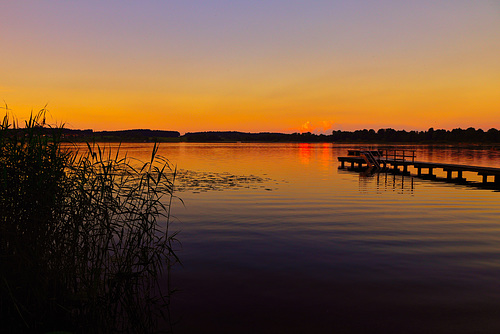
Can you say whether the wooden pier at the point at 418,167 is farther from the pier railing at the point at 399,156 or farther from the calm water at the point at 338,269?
the calm water at the point at 338,269

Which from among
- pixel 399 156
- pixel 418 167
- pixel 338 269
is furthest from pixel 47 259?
pixel 399 156

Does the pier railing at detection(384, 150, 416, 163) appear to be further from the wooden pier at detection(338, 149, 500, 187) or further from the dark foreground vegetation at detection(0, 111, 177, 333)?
the dark foreground vegetation at detection(0, 111, 177, 333)

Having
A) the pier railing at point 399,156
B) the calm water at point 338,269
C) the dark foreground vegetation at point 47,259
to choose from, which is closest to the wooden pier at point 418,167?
the pier railing at point 399,156

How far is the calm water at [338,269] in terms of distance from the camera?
7242mm

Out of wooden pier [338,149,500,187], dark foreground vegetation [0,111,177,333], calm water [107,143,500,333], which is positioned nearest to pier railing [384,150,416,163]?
wooden pier [338,149,500,187]

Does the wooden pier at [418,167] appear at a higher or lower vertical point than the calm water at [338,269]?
higher

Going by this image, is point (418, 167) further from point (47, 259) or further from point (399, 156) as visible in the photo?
point (47, 259)

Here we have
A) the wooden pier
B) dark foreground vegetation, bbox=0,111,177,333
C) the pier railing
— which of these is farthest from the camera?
the pier railing

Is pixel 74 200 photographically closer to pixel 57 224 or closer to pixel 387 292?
pixel 57 224

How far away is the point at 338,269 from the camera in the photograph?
10.0 meters

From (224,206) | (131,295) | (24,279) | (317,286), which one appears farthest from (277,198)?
(24,279)

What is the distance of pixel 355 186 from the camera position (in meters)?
Result: 29.6

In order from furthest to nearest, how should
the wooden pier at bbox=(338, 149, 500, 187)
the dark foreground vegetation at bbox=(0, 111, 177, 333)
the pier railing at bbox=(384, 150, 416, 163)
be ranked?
the pier railing at bbox=(384, 150, 416, 163), the wooden pier at bbox=(338, 149, 500, 187), the dark foreground vegetation at bbox=(0, 111, 177, 333)

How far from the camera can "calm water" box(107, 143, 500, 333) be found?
7242 mm
